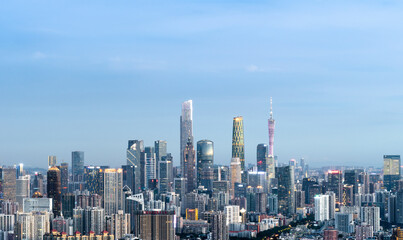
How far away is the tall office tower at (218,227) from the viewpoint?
37.6m

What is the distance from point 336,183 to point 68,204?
84.2 ft

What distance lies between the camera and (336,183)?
5900 centimetres

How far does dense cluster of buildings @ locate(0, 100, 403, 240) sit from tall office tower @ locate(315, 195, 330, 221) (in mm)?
81

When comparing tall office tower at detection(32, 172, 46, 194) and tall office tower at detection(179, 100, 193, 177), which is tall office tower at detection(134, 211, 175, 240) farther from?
tall office tower at detection(179, 100, 193, 177)

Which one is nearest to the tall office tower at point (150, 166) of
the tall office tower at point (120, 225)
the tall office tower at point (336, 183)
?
the tall office tower at point (336, 183)

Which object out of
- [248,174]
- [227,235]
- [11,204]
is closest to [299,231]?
[227,235]

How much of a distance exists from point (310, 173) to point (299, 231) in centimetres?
3800

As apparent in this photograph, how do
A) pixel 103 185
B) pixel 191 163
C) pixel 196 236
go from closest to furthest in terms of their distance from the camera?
pixel 196 236 → pixel 103 185 → pixel 191 163

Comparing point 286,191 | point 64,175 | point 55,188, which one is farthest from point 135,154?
point 55,188

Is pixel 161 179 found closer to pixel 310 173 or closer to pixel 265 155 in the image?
pixel 265 155

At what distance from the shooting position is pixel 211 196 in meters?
55.5

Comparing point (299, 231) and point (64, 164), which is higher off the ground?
point (64, 164)

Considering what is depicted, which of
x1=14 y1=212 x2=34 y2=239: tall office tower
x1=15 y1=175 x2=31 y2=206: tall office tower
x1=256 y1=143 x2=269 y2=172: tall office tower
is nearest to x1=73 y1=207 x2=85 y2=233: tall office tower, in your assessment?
x1=14 y1=212 x2=34 y2=239: tall office tower

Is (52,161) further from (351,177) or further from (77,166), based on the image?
(351,177)
